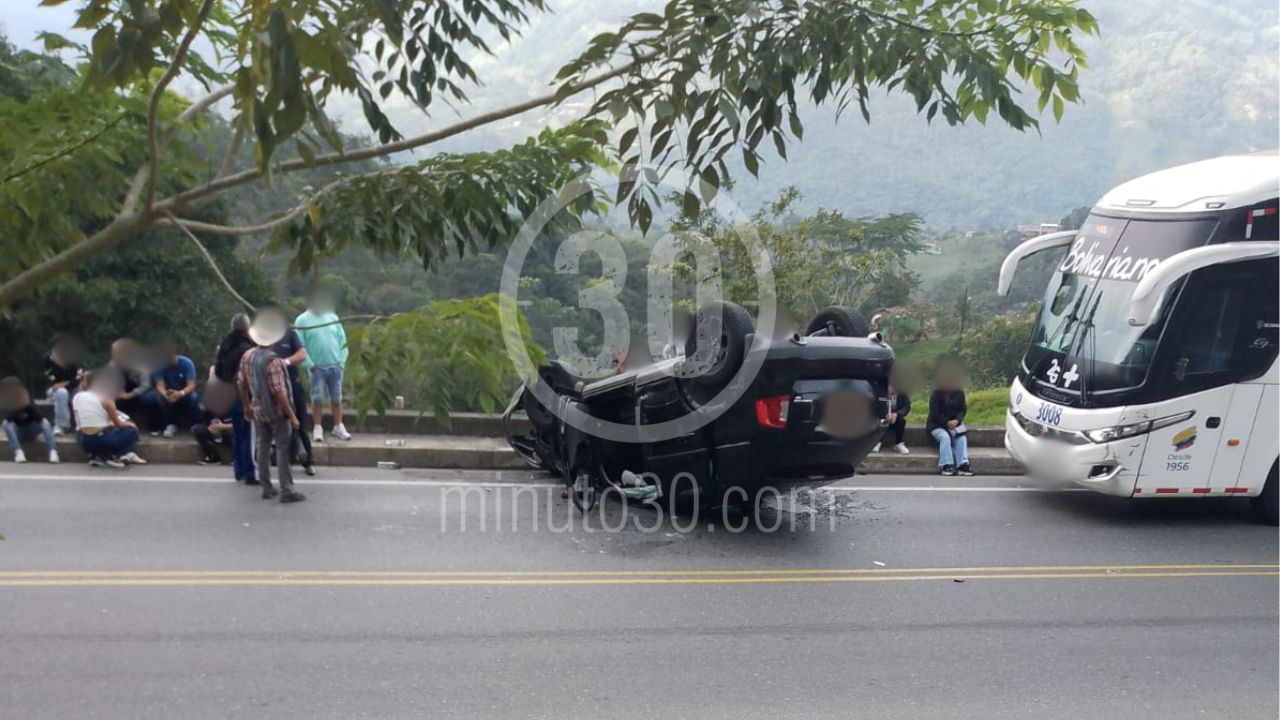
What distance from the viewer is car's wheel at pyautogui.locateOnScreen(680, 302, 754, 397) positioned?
9.08m

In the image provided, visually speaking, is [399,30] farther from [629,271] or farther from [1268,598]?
[1268,598]

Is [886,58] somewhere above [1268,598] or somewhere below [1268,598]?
above

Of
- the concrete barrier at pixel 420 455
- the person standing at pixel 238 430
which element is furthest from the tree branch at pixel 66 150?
the concrete barrier at pixel 420 455

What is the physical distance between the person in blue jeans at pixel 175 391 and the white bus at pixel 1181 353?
29.8 feet

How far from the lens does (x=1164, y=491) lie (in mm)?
10742

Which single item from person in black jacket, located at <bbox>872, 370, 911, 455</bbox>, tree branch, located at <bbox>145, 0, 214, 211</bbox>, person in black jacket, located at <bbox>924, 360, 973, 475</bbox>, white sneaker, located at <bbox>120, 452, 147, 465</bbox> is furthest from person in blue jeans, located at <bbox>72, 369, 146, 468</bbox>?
tree branch, located at <bbox>145, 0, 214, 211</bbox>

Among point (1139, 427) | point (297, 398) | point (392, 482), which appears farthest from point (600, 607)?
point (1139, 427)

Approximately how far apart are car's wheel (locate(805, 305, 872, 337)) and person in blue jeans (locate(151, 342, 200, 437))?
6921mm

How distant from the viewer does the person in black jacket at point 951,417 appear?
13.4m

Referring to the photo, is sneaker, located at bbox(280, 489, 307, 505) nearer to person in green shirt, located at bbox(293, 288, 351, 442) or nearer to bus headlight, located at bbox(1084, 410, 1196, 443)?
person in green shirt, located at bbox(293, 288, 351, 442)

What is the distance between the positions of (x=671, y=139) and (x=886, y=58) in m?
0.86

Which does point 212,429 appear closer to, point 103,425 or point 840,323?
point 103,425

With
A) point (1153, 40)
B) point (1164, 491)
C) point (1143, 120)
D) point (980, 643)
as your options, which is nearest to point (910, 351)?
point (1164, 491)

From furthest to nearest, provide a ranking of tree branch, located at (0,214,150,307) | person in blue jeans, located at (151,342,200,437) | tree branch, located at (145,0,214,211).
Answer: person in blue jeans, located at (151,342,200,437)
tree branch, located at (0,214,150,307)
tree branch, located at (145,0,214,211)
